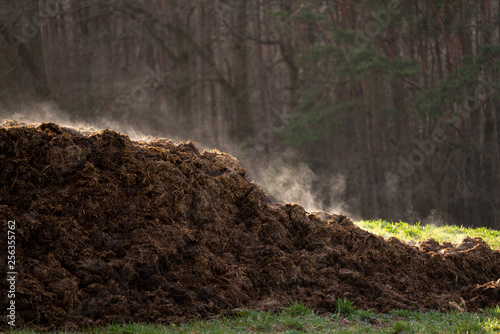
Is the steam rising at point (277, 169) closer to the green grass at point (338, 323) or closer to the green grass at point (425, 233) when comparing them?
the green grass at point (425, 233)

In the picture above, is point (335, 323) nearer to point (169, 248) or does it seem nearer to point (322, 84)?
point (169, 248)

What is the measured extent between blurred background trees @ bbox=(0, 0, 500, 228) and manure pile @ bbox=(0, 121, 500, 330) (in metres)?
11.0

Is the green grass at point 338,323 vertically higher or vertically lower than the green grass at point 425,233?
lower

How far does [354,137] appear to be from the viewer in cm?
2161

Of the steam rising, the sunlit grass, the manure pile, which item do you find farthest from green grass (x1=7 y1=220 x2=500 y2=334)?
the steam rising

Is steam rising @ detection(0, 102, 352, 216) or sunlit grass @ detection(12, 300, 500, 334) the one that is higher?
steam rising @ detection(0, 102, 352, 216)

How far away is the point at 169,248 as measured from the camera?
5512 millimetres

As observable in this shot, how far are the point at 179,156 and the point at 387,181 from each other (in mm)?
14164

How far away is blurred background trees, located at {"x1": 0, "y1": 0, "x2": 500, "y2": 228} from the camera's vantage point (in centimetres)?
1722

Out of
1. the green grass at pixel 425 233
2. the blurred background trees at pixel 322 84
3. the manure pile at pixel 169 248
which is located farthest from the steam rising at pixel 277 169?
the manure pile at pixel 169 248

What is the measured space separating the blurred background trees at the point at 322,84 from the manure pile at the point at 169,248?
1098 centimetres

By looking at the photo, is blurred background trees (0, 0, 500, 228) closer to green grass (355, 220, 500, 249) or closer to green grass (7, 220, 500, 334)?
green grass (355, 220, 500, 249)

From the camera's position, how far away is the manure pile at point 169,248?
16.4ft

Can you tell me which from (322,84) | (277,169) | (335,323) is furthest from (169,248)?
(322,84)
